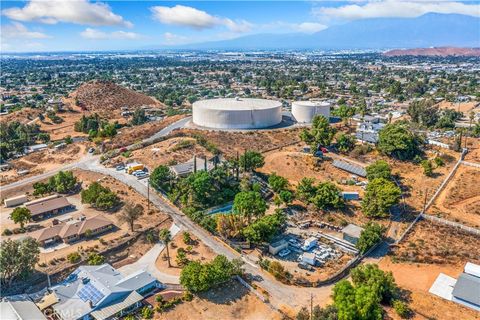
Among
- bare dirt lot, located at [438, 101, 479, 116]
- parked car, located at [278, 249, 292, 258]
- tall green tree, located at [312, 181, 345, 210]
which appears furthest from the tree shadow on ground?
bare dirt lot, located at [438, 101, 479, 116]

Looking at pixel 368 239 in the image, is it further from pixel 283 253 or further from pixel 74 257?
pixel 74 257

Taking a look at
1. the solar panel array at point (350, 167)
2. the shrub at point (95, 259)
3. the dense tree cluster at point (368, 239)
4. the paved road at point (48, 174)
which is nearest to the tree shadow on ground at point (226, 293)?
the shrub at point (95, 259)

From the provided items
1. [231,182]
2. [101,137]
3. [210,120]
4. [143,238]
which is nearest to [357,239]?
[231,182]

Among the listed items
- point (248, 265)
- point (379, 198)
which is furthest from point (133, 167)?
point (379, 198)

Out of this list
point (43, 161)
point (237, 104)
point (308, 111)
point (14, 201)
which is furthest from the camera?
point (308, 111)

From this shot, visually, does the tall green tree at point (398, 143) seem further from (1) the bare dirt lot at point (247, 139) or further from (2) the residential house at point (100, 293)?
(2) the residential house at point (100, 293)

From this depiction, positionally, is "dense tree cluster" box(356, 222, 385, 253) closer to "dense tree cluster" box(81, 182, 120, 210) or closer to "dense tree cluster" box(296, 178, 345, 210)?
"dense tree cluster" box(296, 178, 345, 210)

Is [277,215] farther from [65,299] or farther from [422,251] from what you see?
[65,299]
